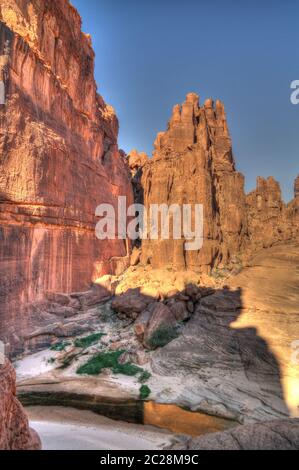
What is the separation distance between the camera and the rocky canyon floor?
16.1 metres

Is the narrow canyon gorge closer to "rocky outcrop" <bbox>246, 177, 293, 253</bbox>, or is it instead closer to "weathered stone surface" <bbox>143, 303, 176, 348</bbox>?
"weathered stone surface" <bbox>143, 303, 176, 348</bbox>

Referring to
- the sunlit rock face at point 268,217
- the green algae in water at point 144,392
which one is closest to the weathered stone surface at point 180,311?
the green algae in water at point 144,392

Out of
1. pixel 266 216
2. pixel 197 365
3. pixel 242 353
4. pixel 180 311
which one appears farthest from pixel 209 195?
pixel 197 365

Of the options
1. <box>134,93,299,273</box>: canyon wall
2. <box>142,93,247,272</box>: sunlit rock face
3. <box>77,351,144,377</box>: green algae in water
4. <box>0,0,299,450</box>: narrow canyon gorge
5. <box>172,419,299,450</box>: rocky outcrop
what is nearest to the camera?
<box>172,419,299,450</box>: rocky outcrop

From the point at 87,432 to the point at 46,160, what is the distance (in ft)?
69.5

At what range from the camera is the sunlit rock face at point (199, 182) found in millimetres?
34000

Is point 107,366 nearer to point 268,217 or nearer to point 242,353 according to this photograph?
point 242,353

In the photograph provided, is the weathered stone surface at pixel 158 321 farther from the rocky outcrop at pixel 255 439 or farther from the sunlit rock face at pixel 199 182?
the rocky outcrop at pixel 255 439

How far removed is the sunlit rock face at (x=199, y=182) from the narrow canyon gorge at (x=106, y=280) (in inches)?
7.4

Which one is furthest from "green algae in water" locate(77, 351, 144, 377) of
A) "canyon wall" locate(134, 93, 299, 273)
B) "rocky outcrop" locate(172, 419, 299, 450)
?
"rocky outcrop" locate(172, 419, 299, 450)

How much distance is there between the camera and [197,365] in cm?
2073

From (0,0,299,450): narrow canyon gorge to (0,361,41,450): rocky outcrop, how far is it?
0.25 feet
